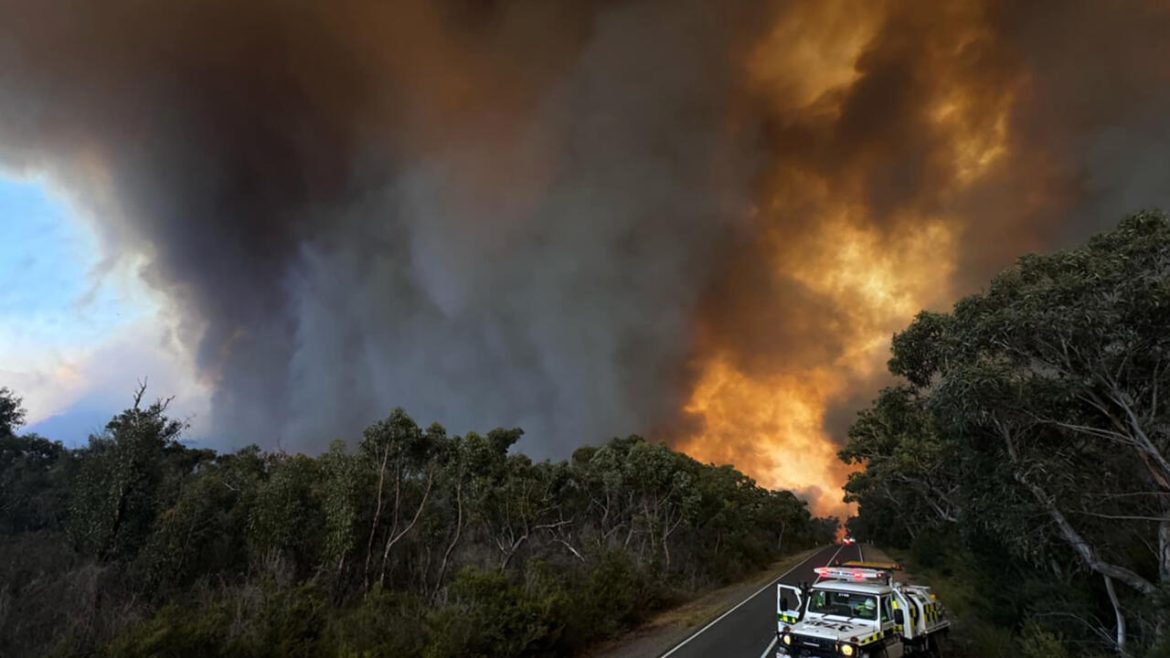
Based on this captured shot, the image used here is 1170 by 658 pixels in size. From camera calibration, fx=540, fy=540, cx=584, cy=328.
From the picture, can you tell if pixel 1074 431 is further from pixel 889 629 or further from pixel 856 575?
pixel 889 629

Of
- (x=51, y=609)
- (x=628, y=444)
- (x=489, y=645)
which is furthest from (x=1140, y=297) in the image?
(x=628, y=444)

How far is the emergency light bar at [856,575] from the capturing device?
12.2m

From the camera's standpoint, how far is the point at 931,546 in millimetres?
40188

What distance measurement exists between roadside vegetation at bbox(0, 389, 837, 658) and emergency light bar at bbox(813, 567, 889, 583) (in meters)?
7.08

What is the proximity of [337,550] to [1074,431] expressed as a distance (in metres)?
21.7

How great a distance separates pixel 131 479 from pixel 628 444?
96.9 feet

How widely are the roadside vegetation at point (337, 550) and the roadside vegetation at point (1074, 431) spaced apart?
11.2 metres

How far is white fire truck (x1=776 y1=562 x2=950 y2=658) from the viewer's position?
10031 mm

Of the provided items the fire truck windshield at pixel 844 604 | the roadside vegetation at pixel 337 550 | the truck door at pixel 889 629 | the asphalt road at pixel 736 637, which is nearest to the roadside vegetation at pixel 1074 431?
the truck door at pixel 889 629

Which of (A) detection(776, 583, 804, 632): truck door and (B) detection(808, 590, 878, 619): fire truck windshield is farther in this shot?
(A) detection(776, 583, 804, 632): truck door

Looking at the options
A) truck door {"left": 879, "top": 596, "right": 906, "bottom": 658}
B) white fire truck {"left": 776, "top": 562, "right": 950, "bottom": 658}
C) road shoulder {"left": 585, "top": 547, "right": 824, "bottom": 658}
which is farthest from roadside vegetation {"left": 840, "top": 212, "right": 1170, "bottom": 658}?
road shoulder {"left": 585, "top": 547, "right": 824, "bottom": 658}

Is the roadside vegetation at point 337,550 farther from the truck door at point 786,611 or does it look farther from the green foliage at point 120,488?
the truck door at point 786,611

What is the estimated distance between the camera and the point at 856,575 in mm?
12430

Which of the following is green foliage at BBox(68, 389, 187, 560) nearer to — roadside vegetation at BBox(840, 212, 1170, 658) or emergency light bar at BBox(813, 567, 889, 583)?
emergency light bar at BBox(813, 567, 889, 583)
